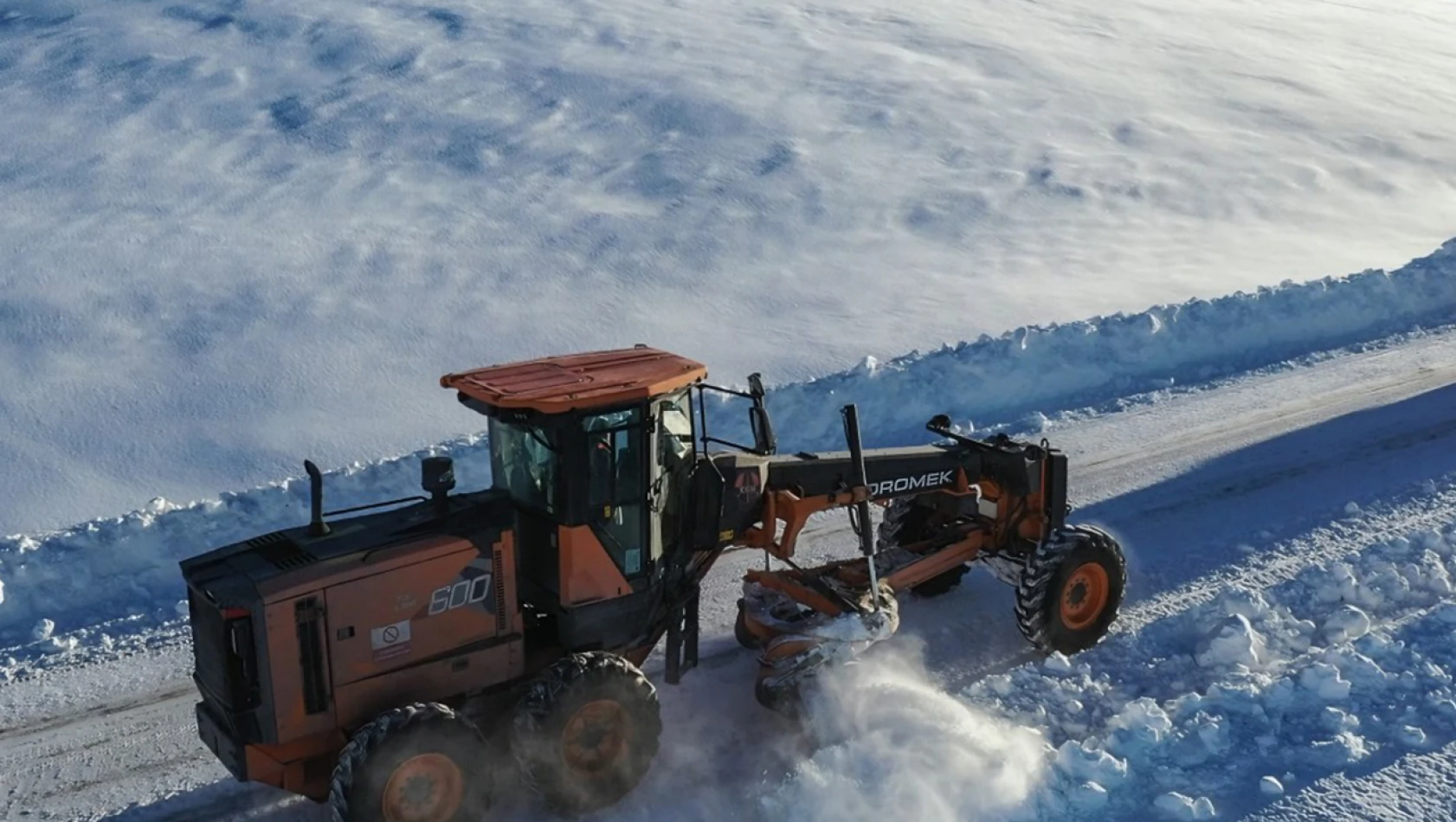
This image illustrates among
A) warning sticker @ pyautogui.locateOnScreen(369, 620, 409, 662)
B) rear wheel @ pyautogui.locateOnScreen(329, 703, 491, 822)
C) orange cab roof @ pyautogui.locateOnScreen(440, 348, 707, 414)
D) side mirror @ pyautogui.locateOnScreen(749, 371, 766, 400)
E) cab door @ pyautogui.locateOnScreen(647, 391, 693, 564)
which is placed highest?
orange cab roof @ pyautogui.locateOnScreen(440, 348, 707, 414)

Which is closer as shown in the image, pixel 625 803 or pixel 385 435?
pixel 625 803

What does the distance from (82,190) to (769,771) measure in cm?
1408

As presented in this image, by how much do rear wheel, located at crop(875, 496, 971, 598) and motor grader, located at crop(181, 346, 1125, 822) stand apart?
126cm

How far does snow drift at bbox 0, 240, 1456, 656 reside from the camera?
10.4 metres

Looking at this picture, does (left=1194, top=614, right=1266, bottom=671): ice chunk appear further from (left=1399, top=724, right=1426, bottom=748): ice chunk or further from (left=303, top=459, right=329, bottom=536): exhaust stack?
(left=303, top=459, right=329, bottom=536): exhaust stack

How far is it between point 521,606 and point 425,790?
3.82ft

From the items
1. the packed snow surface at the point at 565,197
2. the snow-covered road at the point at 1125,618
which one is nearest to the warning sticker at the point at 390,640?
the snow-covered road at the point at 1125,618

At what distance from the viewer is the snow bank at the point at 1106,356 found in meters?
13.7

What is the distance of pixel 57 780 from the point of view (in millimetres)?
8258

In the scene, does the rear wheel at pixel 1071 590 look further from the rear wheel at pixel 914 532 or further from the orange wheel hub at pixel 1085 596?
the rear wheel at pixel 914 532

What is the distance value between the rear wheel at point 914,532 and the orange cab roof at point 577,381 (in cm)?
268

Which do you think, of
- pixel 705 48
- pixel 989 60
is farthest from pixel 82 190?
pixel 989 60

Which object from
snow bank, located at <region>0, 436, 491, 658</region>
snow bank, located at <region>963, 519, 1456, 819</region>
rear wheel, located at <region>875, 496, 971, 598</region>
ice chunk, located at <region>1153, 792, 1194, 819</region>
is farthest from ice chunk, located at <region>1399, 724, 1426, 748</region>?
snow bank, located at <region>0, 436, 491, 658</region>

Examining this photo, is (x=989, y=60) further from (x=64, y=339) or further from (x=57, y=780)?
(x=57, y=780)
